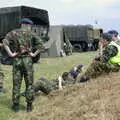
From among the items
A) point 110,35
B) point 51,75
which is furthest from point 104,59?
point 51,75

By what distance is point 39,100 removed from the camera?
10109 mm

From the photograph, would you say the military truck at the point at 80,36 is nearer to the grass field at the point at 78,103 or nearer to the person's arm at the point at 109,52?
the person's arm at the point at 109,52

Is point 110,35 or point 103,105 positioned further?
point 110,35

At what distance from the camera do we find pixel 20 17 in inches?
944

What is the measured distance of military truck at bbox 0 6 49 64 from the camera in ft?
79.4

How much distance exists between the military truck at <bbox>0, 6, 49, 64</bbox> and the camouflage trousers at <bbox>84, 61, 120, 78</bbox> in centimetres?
1217

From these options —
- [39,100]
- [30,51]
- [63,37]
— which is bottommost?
[63,37]

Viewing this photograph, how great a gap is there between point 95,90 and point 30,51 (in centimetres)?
144

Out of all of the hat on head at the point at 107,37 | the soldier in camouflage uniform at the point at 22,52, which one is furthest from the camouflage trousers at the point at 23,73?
the hat on head at the point at 107,37

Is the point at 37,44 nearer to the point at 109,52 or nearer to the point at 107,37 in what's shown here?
the point at 109,52

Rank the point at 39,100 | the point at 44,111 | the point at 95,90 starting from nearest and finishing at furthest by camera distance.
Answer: the point at 44,111 → the point at 95,90 → the point at 39,100

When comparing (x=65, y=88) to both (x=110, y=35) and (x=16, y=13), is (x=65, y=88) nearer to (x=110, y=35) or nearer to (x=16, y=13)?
(x=110, y=35)

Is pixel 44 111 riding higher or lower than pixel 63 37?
higher

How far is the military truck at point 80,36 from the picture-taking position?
41.1 metres
